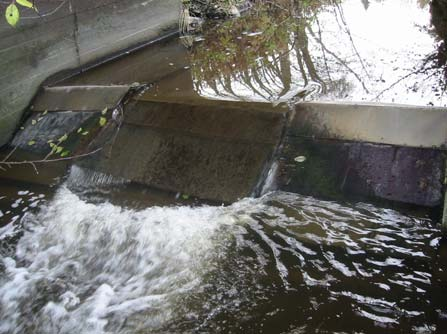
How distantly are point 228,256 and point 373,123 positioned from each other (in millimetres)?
2152

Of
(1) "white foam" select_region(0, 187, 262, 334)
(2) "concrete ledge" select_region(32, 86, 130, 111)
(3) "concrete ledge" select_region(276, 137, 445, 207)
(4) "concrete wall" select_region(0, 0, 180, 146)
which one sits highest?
(4) "concrete wall" select_region(0, 0, 180, 146)

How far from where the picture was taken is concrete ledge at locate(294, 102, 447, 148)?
13.6ft

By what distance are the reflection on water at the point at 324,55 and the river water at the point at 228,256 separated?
1.8 inches

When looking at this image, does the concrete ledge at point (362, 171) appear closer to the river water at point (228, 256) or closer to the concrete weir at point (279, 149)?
the concrete weir at point (279, 149)

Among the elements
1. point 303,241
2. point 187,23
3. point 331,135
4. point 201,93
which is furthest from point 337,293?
point 187,23

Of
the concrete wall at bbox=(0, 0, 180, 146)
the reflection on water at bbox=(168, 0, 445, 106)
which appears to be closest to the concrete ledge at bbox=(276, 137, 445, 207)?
the reflection on water at bbox=(168, 0, 445, 106)

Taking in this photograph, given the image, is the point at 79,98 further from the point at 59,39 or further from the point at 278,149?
the point at 278,149

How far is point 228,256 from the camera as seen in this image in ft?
12.3

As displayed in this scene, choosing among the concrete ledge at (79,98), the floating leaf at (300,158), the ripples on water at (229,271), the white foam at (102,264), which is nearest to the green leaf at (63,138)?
the concrete ledge at (79,98)

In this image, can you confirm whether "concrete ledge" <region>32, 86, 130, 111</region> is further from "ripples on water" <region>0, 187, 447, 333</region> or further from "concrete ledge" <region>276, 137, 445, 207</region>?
"concrete ledge" <region>276, 137, 445, 207</region>

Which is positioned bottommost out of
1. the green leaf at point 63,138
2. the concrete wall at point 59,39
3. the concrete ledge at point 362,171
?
the green leaf at point 63,138

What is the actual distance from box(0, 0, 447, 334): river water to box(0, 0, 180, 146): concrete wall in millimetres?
1716

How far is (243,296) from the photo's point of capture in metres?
3.29

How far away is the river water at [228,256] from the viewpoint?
3.12 m
